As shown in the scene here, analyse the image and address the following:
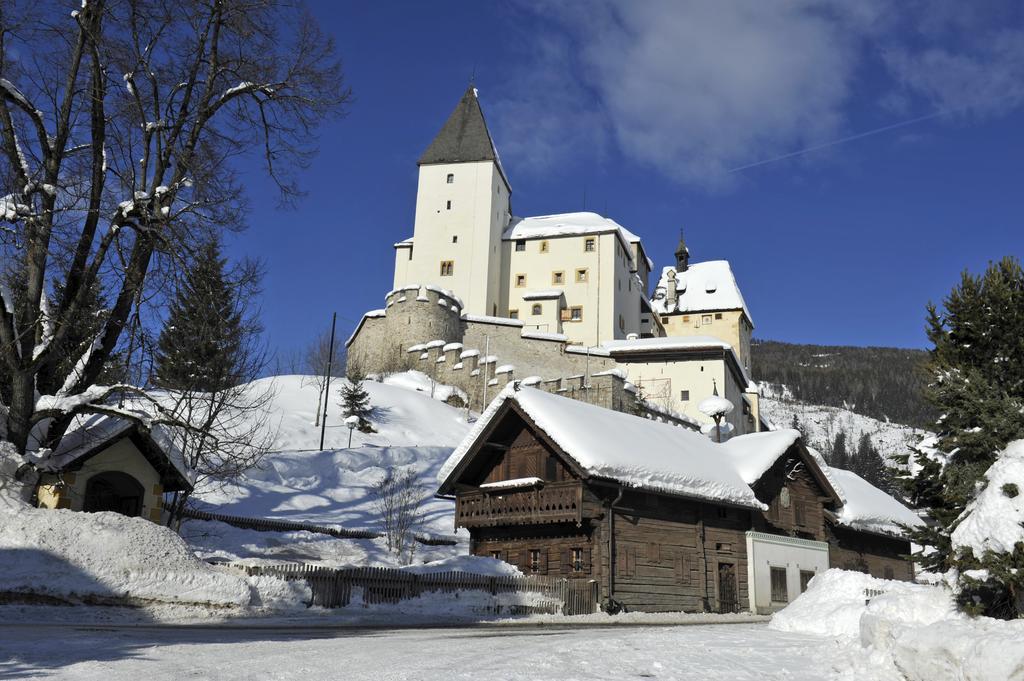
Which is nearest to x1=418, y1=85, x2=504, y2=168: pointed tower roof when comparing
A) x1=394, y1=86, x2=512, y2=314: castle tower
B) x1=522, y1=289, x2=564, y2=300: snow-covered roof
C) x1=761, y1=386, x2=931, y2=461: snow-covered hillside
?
x1=394, y1=86, x2=512, y2=314: castle tower

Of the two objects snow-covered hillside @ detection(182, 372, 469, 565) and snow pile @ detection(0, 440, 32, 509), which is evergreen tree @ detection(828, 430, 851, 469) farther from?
snow pile @ detection(0, 440, 32, 509)

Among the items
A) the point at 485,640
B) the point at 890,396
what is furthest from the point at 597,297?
the point at 890,396

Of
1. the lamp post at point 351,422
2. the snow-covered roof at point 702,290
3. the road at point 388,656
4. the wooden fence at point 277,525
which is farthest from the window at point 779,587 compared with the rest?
the snow-covered roof at point 702,290

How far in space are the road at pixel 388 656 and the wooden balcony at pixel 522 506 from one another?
10007 mm

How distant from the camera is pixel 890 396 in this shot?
187 m

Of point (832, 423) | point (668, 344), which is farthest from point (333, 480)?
point (832, 423)

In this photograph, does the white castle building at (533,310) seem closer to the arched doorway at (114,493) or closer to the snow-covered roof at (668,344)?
the snow-covered roof at (668,344)

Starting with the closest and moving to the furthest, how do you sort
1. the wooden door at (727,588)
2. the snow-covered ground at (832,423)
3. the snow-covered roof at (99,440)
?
the snow-covered roof at (99,440)
the wooden door at (727,588)
the snow-covered ground at (832,423)

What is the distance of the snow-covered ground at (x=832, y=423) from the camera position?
166500mm

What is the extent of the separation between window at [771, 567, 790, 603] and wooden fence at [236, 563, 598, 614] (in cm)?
844

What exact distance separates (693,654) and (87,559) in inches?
387

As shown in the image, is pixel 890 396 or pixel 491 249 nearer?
pixel 491 249

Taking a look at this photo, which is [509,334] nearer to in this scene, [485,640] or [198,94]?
[198,94]

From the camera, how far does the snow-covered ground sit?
6555 inches
